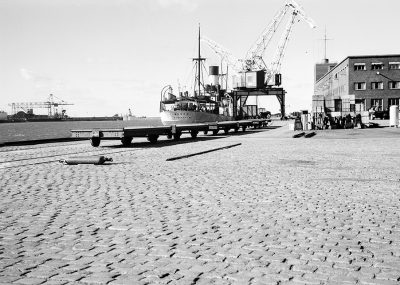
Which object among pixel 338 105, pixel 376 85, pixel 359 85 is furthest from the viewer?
pixel 359 85

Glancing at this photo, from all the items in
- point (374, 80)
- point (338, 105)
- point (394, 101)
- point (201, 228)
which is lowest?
point (201, 228)

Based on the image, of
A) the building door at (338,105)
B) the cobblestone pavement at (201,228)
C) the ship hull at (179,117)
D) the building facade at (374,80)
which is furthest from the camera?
the building facade at (374,80)

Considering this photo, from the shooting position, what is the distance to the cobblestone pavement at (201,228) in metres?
4.07

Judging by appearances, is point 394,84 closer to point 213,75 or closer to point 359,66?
point 359,66

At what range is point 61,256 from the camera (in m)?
4.56

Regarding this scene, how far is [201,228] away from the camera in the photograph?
5676mm

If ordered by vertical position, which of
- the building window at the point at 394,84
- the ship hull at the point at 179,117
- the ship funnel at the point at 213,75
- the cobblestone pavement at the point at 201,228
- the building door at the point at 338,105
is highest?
the ship funnel at the point at 213,75

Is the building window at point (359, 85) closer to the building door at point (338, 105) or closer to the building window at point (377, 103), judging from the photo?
the building window at point (377, 103)

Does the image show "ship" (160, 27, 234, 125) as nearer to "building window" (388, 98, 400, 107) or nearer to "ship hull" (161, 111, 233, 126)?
"ship hull" (161, 111, 233, 126)

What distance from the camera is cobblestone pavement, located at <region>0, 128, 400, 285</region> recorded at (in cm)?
407

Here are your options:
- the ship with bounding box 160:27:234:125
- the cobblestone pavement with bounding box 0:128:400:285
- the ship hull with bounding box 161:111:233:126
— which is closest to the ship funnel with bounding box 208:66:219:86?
the ship with bounding box 160:27:234:125

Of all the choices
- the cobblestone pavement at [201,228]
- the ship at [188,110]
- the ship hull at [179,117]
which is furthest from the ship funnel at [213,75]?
the cobblestone pavement at [201,228]

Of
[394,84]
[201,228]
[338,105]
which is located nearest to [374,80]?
[394,84]

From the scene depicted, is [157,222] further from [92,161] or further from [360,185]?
[92,161]
